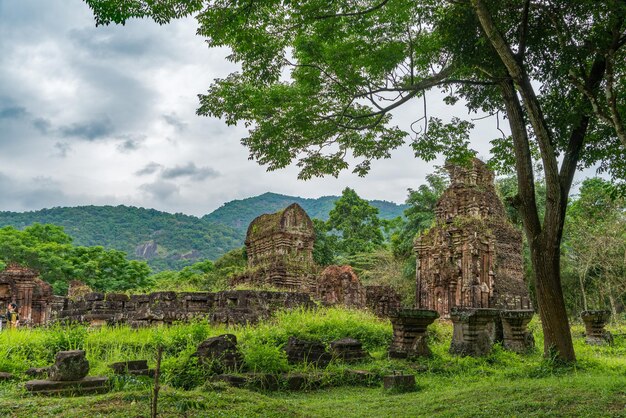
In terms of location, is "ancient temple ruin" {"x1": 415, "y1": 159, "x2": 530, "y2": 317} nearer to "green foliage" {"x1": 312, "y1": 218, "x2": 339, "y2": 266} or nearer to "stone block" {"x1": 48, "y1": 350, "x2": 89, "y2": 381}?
"green foliage" {"x1": 312, "y1": 218, "x2": 339, "y2": 266}

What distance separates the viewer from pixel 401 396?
7281mm

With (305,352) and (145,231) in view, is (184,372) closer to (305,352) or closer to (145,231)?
(305,352)

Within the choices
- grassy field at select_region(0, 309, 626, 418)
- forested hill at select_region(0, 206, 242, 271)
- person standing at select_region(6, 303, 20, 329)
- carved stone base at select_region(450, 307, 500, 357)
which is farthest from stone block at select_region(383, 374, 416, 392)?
forested hill at select_region(0, 206, 242, 271)

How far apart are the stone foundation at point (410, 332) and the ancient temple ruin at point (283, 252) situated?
9.50 meters

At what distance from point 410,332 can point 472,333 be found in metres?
1.22

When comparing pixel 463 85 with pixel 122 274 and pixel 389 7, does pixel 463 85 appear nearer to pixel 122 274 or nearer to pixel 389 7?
pixel 389 7

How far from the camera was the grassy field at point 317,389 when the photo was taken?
17.9 ft

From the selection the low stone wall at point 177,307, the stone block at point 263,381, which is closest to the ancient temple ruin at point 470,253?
the low stone wall at point 177,307

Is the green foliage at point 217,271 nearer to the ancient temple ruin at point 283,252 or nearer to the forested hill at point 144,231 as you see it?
the ancient temple ruin at point 283,252

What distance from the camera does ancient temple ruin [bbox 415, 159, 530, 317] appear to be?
19750 mm

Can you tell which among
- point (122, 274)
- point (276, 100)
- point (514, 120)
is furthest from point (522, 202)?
point (122, 274)

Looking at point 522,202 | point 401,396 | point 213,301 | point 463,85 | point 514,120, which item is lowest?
point 401,396

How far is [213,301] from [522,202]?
7907 millimetres

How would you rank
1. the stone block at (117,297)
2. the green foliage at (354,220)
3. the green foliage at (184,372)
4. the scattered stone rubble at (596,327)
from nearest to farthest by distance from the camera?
the green foliage at (184,372) < the stone block at (117,297) < the scattered stone rubble at (596,327) < the green foliage at (354,220)
